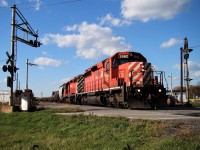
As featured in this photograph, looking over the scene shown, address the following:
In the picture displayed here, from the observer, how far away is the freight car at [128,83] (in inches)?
809

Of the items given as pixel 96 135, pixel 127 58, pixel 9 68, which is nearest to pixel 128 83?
pixel 127 58

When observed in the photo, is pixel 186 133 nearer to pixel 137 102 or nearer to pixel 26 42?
pixel 137 102

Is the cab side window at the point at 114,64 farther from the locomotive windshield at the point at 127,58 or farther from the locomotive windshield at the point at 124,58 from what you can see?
the locomotive windshield at the point at 127,58

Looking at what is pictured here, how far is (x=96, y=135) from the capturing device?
10594mm

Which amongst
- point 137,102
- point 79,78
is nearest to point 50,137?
point 137,102

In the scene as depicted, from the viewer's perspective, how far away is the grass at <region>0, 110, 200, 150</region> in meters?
8.69

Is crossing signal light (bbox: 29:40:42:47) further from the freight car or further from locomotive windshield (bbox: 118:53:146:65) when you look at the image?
locomotive windshield (bbox: 118:53:146:65)

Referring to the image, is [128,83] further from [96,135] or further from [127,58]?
[96,135]

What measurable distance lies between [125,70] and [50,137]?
11.5 m

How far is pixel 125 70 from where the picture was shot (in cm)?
2227

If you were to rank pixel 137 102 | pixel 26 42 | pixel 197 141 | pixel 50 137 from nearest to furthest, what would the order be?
1. pixel 197 141
2. pixel 50 137
3. pixel 137 102
4. pixel 26 42

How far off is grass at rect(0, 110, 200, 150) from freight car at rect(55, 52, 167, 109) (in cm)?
653

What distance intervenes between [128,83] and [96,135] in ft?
36.8

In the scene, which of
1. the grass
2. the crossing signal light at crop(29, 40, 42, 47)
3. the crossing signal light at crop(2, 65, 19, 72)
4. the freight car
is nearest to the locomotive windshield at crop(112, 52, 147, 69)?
the freight car
